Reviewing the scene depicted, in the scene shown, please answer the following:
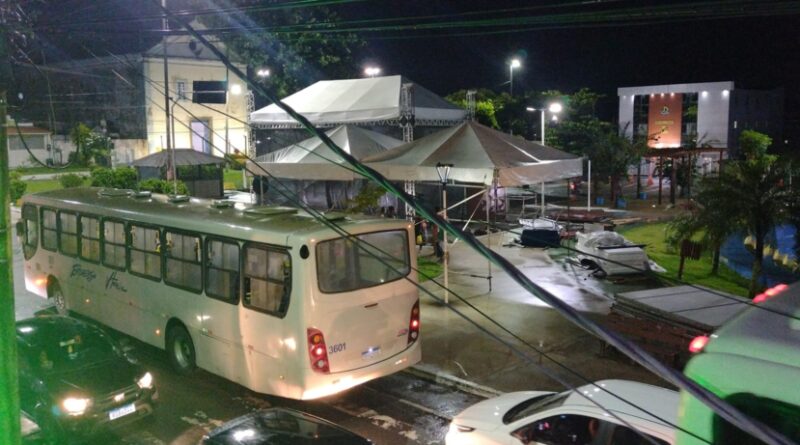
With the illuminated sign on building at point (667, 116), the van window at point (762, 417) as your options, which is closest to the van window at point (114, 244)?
the van window at point (762, 417)

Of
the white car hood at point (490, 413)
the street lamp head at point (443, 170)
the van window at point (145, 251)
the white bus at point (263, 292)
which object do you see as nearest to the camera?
the white car hood at point (490, 413)

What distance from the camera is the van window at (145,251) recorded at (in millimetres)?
11555

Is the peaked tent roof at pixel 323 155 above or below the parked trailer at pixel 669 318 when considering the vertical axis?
above

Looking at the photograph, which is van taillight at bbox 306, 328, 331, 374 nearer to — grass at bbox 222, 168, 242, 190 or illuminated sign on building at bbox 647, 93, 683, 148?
grass at bbox 222, 168, 242, 190

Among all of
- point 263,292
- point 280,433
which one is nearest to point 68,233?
point 263,292

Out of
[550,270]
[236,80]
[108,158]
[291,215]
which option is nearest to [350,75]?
[236,80]

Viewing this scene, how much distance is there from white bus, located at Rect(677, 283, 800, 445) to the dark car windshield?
27.9ft

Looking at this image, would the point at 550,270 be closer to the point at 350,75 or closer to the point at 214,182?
the point at 214,182

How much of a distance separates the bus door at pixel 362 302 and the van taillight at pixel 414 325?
0.18 ft

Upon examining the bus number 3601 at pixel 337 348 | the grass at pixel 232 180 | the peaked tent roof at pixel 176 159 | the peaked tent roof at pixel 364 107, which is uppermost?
the peaked tent roof at pixel 364 107

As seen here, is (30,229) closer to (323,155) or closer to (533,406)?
(323,155)

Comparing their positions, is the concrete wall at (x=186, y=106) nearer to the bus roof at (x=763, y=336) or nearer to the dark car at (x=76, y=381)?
the dark car at (x=76, y=381)

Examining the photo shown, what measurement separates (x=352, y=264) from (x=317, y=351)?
1.23 m

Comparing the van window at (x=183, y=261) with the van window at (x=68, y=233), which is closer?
the van window at (x=183, y=261)
